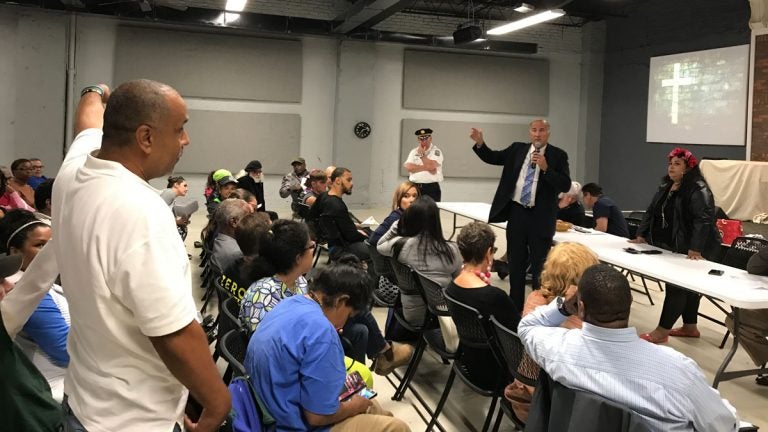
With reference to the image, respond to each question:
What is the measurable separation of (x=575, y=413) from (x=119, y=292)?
1214mm

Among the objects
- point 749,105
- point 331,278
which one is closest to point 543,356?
point 331,278

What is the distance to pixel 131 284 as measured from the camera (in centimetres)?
108

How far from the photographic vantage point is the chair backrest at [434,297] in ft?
10.3

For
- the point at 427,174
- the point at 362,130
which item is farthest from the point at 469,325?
the point at 362,130

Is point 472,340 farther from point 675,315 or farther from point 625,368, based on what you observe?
point 675,315

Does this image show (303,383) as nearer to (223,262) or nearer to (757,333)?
(223,262)

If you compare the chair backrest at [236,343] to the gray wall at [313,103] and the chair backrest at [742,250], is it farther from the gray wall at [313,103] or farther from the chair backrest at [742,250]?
the gray wall at [313,103]

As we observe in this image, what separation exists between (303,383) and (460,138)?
10.8m

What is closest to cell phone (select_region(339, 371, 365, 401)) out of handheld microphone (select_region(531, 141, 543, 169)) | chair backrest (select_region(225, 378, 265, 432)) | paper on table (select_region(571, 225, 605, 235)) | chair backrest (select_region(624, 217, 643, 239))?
chair backrest (select_region(225, 378, 265, 432))

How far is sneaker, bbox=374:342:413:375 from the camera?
133 inches

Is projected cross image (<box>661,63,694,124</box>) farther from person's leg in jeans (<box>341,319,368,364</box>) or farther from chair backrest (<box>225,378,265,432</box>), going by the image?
chair backrest (<box>225,378,265,432</box>)

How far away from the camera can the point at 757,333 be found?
353 cm

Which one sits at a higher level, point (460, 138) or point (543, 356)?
point (460, 138)

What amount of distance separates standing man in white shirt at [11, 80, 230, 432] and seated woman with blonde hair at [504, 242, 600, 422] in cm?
154
